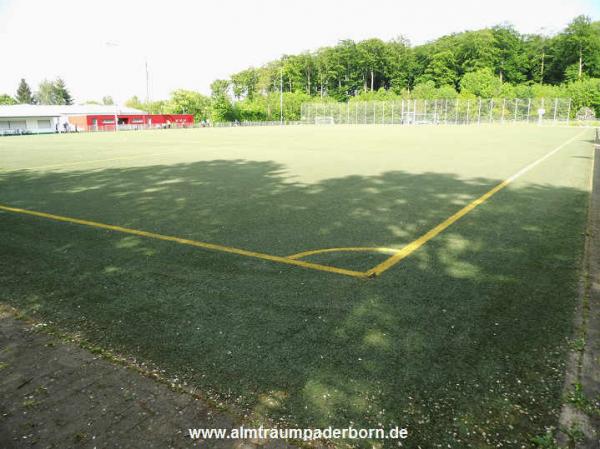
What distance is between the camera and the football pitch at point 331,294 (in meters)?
2.85

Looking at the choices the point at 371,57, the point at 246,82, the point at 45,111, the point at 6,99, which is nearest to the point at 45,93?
the point at 6,99

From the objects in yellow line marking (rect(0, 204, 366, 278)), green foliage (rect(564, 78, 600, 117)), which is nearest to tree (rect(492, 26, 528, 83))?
green foliage (rect(564, 78, 600, 117))

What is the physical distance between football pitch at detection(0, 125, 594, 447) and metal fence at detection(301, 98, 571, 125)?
59.1 metres

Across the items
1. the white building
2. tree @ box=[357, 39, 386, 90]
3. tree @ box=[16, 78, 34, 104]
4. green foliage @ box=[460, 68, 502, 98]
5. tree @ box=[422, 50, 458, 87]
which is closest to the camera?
the white building

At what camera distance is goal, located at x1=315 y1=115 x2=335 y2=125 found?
75875 mm

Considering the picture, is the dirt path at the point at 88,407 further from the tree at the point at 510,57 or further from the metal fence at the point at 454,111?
the tree at the point at 510,57

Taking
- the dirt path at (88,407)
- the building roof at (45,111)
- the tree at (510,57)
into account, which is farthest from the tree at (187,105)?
the dirt path at (88,407)

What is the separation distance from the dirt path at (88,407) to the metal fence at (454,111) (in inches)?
2621

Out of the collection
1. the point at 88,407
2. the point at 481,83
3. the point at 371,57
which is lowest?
the point at 88,407

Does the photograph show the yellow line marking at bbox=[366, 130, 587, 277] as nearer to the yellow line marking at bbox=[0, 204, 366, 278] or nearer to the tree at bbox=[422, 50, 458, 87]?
the yellow line marking at bbox=[0, 204, 366, 278]

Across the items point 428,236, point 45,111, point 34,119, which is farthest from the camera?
point 45,111

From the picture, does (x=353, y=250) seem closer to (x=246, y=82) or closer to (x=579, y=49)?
(x=579, y=49)

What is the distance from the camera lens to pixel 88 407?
2.79 meters

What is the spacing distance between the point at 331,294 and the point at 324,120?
2930 inches
